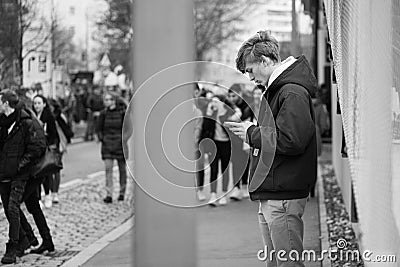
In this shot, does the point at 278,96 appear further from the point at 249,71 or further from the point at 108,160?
the point at 108,160

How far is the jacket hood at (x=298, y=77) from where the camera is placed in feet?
17.6

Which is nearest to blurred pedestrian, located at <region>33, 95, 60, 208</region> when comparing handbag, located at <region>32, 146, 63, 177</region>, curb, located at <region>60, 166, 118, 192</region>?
handbag, located at <region>32, 146, 63, 177</region>

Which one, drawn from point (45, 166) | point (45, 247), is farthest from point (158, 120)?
point (45, 247)

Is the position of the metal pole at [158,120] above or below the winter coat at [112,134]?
above

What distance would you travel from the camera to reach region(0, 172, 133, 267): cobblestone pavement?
9594 mm

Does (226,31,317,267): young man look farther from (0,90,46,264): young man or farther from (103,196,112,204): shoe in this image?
(103,196,112,204): shoe

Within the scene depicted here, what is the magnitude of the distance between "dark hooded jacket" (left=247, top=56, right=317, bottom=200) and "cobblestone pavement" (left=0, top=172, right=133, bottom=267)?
4.33 meters

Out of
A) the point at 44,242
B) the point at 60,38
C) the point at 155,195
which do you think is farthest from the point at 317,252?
the point at 60,38

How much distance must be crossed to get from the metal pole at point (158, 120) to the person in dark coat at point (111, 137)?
11.8 m

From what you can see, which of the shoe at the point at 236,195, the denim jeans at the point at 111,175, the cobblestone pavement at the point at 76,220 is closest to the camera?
the cobblestone pavement at the point at 76,220

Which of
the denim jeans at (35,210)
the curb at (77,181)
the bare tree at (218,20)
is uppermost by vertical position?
the bare tree at (218,20)

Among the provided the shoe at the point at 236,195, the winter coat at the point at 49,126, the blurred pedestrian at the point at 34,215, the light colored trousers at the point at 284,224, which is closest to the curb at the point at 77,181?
the winter coat at the point at 49,126

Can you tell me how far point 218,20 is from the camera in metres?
49.5

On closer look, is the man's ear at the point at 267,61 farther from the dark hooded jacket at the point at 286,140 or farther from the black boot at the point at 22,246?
the black boot at the point at 22,246
